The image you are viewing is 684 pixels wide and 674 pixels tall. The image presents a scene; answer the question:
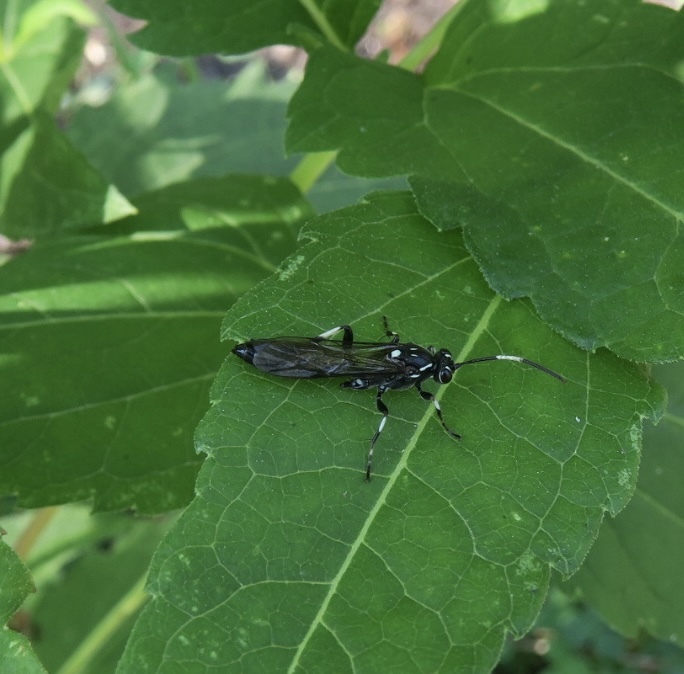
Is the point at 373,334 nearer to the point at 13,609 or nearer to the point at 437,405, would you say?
the point at 437,405

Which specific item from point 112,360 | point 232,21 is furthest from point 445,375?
point 232,21

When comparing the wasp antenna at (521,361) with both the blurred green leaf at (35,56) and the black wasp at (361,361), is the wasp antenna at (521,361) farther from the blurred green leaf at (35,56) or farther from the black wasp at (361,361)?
the blurred green leaf at (35,56)

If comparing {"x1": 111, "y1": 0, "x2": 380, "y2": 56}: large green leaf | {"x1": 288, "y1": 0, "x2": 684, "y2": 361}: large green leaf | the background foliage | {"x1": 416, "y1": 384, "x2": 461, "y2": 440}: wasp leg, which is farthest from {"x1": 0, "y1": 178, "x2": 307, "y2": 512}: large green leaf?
{"x1": 416, "y1": 384, "x2": 461, "y2": 440}: wasp leg

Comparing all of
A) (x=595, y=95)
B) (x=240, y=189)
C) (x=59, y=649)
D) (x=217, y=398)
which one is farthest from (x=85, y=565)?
(x=595, y=95)

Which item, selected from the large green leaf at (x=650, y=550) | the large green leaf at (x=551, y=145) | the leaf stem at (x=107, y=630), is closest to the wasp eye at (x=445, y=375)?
the large green leaf at (x=551, y=145)

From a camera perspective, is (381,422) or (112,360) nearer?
(381,422)

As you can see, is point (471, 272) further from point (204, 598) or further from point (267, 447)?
point (204, 598)

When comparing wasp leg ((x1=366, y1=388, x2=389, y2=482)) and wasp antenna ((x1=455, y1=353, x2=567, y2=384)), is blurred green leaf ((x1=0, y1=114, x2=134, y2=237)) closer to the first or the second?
wasp leg ((x1=366, y1=388, x2=389, y2=482))
